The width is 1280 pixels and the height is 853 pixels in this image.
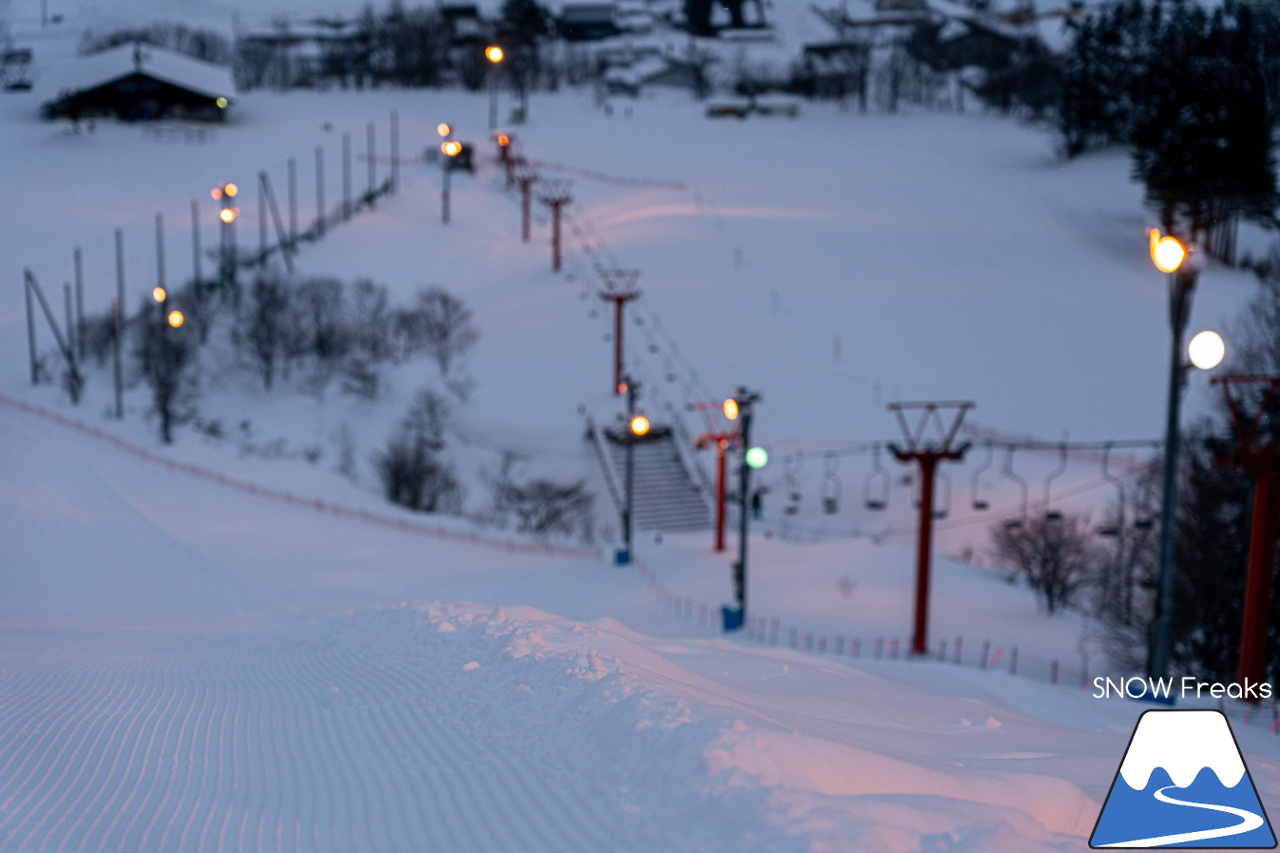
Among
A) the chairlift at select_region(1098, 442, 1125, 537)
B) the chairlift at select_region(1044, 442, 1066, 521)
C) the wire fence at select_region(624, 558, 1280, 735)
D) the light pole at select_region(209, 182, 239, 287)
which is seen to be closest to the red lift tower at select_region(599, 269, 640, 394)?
the chairlift at select_region(1044, 442, 1066, 521)

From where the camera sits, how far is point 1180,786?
535cm

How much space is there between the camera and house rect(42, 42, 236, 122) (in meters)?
60.0

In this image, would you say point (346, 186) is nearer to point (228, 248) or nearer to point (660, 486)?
point (228, 248)

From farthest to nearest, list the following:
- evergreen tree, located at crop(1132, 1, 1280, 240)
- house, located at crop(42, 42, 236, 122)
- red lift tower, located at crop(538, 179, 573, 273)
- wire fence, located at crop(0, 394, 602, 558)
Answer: house, located at crop(42, 42, 236, 122) → red lift tower, located at crop(538, 179, 573, 273) → evergreen tree, located at crop(1132, 1, 1280, 240) → wire fence, located at crop(0, 394, 602, 558)

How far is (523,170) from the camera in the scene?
55.8m

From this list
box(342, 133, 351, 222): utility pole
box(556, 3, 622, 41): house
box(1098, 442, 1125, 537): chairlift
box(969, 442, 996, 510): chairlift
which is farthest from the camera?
box(556, 3, 622, 41): house

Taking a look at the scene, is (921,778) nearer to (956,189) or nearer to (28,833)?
(28,833)

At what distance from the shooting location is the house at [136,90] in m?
60.0

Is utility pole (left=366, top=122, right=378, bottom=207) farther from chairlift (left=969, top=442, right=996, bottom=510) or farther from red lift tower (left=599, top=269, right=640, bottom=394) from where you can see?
Result: chairlift (left=969, top=442, right=996, bottom=510)

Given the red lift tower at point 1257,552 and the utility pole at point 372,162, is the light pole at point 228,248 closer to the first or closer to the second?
the utility pole at point 372,162

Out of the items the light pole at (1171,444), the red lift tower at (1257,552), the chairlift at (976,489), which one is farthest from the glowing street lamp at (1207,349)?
the chairlift at (976,489)

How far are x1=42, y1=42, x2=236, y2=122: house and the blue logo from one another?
6447 cm

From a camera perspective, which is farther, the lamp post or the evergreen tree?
the lamp post

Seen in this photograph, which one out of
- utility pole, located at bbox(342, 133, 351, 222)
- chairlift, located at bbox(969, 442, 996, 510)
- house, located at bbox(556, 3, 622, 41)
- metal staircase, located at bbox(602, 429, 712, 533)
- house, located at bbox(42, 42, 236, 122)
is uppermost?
house, located at bbox(556, 3, 622, 41)
